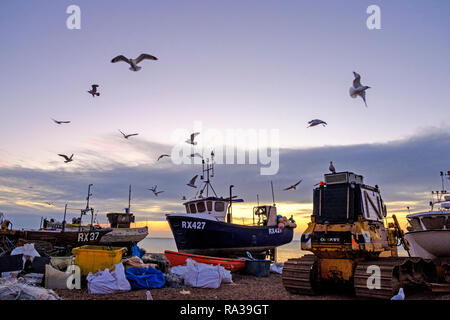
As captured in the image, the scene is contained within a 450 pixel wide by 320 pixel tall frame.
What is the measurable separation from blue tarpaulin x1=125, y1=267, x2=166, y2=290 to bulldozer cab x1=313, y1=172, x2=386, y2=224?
5.81 metres

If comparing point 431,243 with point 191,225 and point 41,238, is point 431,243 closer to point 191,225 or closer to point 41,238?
point 191,225

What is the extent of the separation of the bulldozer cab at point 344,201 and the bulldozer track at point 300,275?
1396mm

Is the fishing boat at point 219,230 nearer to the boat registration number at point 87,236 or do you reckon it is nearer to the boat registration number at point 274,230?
the boat registration number at point 274,230

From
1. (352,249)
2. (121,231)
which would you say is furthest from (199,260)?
(121,231)

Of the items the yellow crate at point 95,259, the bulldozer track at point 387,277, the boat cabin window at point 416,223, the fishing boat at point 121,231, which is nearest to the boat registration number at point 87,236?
the fishing boat at point 121,231

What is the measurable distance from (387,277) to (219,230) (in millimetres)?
12829

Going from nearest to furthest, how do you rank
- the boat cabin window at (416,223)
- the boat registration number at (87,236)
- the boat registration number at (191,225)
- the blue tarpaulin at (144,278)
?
the blue tarpaulin at (144,278) → the boat cabin window at (416,223) → the boat registration number at (191,225) → the boat registration number at (87,236)

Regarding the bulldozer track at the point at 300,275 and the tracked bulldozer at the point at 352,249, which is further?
the bulldozer track at the point at 300,275

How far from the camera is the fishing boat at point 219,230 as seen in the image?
1994cm

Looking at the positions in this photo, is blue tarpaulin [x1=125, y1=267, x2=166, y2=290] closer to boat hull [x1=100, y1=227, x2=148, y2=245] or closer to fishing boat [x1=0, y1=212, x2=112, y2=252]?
fishing boat [x1=0, y1=212, x2=112, y2=252]

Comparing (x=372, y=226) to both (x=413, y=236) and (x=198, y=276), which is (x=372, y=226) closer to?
(x=413, y=236)
